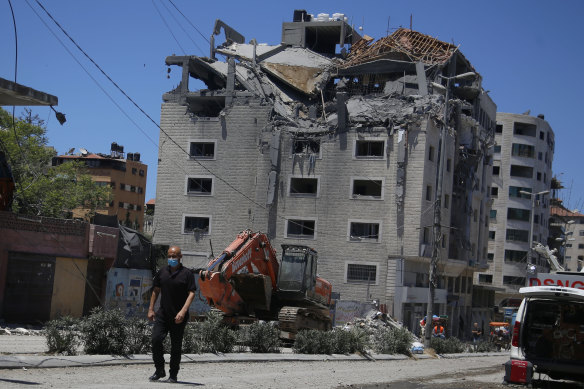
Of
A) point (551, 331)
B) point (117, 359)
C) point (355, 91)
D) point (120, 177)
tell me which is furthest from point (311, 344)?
point (120, 177)

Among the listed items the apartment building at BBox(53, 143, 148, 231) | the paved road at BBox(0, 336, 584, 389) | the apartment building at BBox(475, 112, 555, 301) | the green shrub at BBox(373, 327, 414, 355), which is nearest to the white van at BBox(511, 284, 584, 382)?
the paved road at BBox(0, 336, 584, 389)

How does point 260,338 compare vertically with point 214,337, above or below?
below

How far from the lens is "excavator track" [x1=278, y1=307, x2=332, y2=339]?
25.5 m

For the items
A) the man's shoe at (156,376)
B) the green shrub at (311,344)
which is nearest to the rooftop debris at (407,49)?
the green shrub at (311,344)

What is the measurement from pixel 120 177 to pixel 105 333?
93.1 metres

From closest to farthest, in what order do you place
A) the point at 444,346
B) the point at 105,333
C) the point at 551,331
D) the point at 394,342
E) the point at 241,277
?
the point at 105,333 → the point at 551,331 → the point at 394,342 → the point at 241,277 → the point at 444,346

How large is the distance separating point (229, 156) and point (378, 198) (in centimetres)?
1234

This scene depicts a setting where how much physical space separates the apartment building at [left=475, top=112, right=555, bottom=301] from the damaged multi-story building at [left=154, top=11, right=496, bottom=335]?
2453 cm

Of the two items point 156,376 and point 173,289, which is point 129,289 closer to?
point 156,376

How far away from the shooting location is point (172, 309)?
1101 cm

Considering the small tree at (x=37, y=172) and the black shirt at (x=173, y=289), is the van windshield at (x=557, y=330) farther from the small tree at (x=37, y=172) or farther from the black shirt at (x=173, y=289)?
the small tree at (x=37, y=172)

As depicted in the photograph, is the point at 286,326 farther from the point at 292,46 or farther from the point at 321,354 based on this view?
the point at 292,46

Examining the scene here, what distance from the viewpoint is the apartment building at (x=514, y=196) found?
90688 mm

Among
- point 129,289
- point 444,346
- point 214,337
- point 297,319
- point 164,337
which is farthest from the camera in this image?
point 129,289
